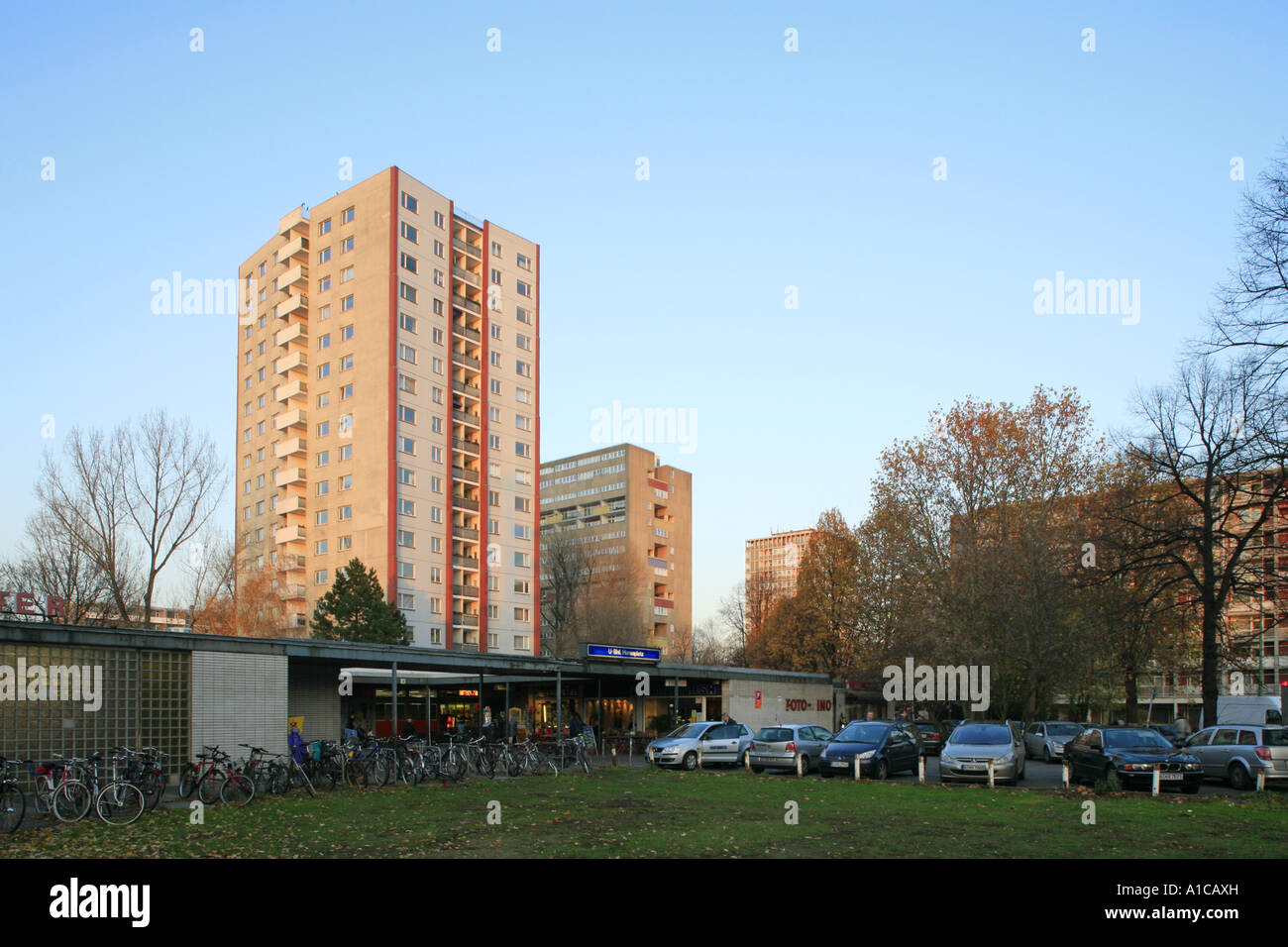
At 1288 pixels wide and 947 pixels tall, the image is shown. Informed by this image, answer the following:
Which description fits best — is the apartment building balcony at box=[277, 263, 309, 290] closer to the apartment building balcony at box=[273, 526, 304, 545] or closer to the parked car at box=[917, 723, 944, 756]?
the apartment building balcony at box=[273, 526, 304, 545]

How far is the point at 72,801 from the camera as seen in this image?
1555cm

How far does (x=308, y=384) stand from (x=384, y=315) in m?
8.89

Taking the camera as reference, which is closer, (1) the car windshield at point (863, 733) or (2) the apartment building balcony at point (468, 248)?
(1) the car windshield at point (863, 733)

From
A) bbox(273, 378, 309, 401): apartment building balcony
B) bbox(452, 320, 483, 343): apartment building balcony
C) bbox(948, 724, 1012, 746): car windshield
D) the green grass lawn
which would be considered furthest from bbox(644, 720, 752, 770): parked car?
bbox(273, 378, 309, 401): apartment building balcony

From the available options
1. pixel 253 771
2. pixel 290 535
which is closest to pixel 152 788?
pixel 253 771

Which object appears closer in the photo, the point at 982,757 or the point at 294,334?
the point at 982,757

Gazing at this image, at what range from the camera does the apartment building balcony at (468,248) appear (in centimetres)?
7088

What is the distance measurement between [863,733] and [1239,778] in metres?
8.79

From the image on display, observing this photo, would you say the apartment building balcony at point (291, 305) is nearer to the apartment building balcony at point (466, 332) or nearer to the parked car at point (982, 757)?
the apartment building balcony at point (466, 332)

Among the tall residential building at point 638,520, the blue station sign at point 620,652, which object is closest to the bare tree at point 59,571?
the blue station sign at point 620,652

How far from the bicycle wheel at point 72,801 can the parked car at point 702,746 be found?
1695 cm

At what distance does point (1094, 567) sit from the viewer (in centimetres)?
3378

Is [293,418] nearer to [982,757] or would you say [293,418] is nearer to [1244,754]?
[982,757]

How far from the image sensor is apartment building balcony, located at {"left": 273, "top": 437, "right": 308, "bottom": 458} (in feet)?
221
